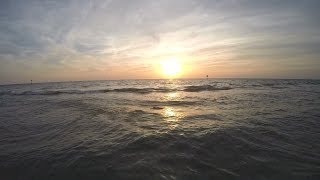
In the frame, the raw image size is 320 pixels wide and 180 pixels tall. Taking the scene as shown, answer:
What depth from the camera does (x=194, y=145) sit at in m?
5.74

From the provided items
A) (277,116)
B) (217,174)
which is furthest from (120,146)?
(277,116)

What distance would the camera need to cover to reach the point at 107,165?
15.0 ft

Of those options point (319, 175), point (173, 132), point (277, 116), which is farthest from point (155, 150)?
point (277, 116)

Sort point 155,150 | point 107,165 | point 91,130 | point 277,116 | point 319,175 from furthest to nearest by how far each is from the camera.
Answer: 1. point 277,116
2. point 91,130
3. point 155,150
4. point 107,165
5. point 319,175

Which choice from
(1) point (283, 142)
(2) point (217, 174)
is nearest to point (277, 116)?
(1) point (283, 142)

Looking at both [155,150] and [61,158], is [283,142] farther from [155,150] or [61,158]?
[61,158]

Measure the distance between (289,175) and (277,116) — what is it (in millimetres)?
6665

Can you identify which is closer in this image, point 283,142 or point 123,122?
point 283,142

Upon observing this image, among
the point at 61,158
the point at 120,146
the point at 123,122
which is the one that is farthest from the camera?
the point at 123,122

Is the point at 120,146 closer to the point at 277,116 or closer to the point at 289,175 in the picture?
the point at 289,175

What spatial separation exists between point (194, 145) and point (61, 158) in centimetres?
361

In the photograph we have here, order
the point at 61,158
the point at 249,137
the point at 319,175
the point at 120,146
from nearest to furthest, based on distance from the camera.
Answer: the point at 319,175
the point at 61,158
the point at 120,146
the point at 249,137

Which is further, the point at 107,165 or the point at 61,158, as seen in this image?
the point at 61,158

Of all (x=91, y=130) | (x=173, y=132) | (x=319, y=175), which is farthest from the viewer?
(x=91, y=130)
